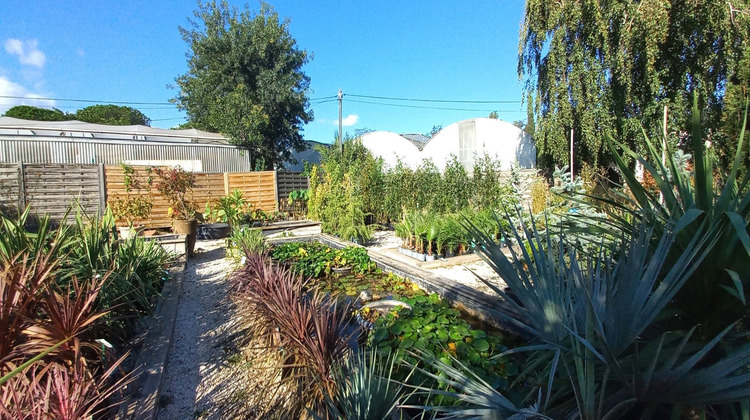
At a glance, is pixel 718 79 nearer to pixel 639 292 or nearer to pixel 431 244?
pixel 431 244

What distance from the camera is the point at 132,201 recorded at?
8773 mm

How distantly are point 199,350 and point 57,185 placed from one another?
30.2 feet

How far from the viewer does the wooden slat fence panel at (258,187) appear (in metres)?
11.6

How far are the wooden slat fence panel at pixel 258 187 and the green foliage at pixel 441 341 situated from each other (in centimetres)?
992

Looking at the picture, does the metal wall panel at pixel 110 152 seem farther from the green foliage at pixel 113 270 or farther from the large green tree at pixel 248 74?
the green foliage at pixel 113 270

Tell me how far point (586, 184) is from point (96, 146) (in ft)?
51.8

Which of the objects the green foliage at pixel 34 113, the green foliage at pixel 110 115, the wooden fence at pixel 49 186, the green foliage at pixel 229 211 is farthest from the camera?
the green foliage at pixel 110 115

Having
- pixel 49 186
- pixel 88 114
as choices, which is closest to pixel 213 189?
pixel 49 186

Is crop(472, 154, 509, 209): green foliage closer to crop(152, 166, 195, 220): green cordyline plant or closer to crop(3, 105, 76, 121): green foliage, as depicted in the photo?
crop(152, 166, 195, 220): green cordyline plant

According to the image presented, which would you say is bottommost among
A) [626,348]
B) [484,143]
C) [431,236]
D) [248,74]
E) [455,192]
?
[431,236]

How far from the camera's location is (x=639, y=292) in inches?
40.9

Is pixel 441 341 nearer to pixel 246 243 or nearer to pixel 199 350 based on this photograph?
pixel 199 350

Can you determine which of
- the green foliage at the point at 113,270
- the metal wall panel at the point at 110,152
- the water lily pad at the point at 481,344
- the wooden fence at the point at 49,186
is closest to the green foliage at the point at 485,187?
the water lily pad at the point at 481,344

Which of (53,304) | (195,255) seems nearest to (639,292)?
(53,304)
